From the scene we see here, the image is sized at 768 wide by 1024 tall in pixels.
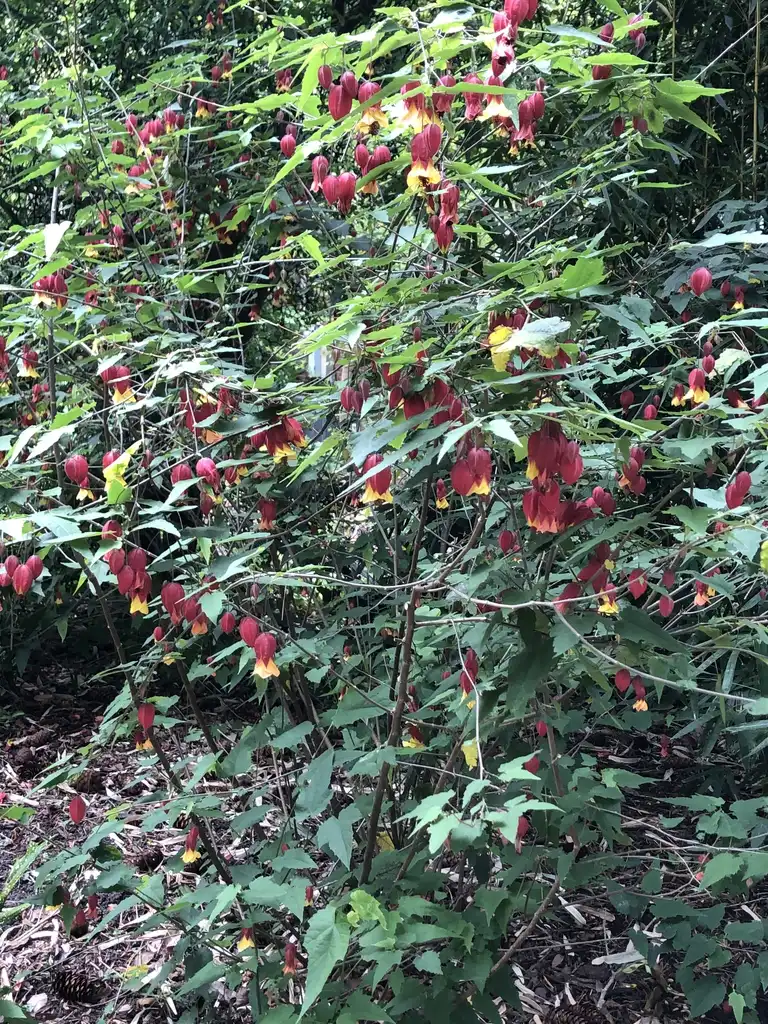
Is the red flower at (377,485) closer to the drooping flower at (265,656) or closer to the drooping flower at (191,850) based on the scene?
the drooping flower at (265,656)

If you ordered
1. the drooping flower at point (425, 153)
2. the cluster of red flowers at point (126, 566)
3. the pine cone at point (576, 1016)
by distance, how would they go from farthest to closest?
the pine cone at point (576, 1016)
the cluster of red flowers at point (126, 566)
the drooping flower at point (425, 153)

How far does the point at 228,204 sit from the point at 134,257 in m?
0.60

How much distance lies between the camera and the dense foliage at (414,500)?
1216mm

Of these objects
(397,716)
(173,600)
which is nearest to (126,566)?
(173,600)

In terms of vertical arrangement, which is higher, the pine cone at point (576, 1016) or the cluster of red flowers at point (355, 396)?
the cluster of red flowers at point (355, 396)

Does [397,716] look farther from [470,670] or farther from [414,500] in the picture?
[414,500]

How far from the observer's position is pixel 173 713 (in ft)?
10.9

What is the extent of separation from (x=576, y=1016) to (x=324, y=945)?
111 cm

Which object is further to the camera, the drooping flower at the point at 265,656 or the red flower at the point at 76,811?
the red flower at the point at 76,811

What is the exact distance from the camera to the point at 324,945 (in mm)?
1219

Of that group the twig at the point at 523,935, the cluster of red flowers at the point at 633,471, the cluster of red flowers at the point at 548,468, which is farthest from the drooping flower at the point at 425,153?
the twig at the point at 523,935

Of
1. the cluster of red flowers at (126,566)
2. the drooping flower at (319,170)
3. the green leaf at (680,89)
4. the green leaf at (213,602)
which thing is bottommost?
the green leaf at (213,602)

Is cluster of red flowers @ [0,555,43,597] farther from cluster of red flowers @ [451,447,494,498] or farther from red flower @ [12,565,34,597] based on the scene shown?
cluster of red flowers @ [451,447,494,498]

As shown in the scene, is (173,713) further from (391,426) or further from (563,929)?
(391,426)
